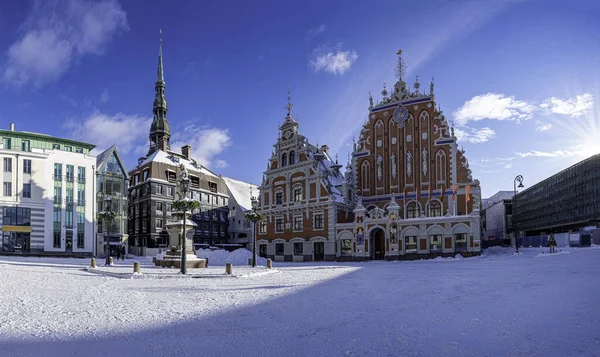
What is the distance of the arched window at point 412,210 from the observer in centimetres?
4722

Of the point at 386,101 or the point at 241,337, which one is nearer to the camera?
the point at 241,337

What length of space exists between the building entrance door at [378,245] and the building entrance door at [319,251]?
5.82 m

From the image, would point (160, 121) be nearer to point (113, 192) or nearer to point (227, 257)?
point (113, 192)

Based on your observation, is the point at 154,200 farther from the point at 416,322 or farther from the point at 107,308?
the point at 416,322

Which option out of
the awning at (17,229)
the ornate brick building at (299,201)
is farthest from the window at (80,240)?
the ornate brick building at (299,201)

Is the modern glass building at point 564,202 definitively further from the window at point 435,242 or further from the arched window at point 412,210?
the window at point 435,242

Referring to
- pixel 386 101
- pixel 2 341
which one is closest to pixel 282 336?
pixel 2 341

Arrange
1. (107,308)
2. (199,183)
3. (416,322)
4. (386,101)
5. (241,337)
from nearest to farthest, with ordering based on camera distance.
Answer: (241,337) < (416,322) < (107,308) < (386,101) < (199,183)

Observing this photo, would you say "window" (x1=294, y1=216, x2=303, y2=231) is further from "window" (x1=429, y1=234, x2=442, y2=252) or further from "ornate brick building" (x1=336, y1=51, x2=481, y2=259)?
"window" (x1=429, y1=234, x2=442, y2=252)

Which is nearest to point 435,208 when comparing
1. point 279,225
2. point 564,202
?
point 279,225

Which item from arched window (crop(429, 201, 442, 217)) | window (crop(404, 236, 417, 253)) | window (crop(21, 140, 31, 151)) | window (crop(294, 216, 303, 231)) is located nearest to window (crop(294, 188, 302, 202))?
window (crop(294, 216, 303, 231))

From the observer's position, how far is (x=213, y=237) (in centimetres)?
7331

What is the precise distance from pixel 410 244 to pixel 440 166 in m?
9.97

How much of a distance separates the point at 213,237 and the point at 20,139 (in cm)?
3311
